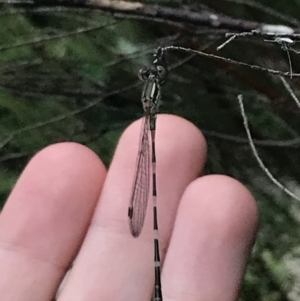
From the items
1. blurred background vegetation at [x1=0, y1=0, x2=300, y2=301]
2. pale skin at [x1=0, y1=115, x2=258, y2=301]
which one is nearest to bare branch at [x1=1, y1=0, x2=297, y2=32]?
blurred background vegetation at [x1=0, y1=0, x2=300, y2=301]

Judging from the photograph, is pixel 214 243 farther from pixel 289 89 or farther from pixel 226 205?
pixel 289 89

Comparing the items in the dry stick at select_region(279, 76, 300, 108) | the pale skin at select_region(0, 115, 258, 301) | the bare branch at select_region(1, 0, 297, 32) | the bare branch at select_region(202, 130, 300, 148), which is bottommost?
the pale skin at select_region(0, 115, 258, 301)

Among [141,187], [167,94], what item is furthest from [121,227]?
[167,94]

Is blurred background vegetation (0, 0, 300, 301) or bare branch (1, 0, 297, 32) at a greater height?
bare branch (1, 0, 297, 32)

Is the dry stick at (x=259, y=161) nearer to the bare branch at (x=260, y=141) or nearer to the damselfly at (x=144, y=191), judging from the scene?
the bare branch at (x=260, y=141)

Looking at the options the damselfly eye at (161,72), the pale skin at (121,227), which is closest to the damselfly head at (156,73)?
the damselfly eye at (161,72)

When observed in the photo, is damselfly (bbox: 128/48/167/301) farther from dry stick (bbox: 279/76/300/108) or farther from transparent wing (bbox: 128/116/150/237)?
dry stick (bbox: 279/76/300/108)

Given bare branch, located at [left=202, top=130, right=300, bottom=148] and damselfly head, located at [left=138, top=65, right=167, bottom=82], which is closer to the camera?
damselfly head, located at [left=138, top=65, right=167, bottom=82]

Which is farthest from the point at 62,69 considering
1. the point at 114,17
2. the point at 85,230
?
the point at 85,230
